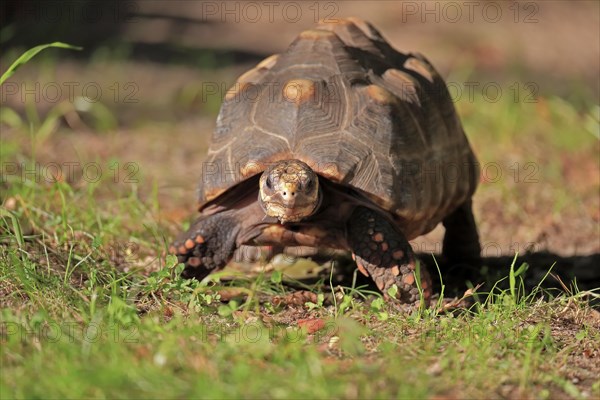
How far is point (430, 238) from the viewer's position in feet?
21.7

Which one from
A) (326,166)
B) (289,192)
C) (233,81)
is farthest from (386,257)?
(233,81)

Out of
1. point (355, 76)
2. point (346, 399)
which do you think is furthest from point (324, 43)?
point (346, 399)

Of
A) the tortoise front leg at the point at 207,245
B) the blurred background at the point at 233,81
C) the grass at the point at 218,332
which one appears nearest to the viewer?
the grass at the point at 218,332

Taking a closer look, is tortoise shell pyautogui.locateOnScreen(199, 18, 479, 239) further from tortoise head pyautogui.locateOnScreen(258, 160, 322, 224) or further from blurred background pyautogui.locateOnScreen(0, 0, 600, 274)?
blurred background pyautogui.locateOnScreen(0, 0, 600, 274)

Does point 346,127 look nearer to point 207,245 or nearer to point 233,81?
point 207,245

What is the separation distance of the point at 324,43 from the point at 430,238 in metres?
2.18

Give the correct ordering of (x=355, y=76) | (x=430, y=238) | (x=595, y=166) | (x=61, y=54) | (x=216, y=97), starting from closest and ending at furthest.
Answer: (x=355, y=76)
(x=430, y=238)
(x=595, y=166)
(x=216, y=97)
(x=61, y=54)

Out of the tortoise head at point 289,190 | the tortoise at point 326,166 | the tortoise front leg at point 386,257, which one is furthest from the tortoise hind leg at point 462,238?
the tortoise head at point 289,190

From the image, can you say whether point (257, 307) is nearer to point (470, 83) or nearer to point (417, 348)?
point (417, 348)

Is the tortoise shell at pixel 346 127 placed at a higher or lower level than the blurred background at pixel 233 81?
higher

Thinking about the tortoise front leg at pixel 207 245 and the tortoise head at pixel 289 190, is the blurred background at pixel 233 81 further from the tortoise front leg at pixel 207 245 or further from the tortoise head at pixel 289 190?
the tortoise head at pixel 289 190

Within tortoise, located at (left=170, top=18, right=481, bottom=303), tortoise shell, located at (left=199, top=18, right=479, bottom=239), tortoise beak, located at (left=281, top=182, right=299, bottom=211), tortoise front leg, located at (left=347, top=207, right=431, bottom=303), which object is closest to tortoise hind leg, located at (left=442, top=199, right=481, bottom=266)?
tortoise shell, located at (left=199, top=18, right=479, bottom=239)

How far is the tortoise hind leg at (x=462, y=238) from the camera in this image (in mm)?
5577

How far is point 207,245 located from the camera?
4.65 metres
